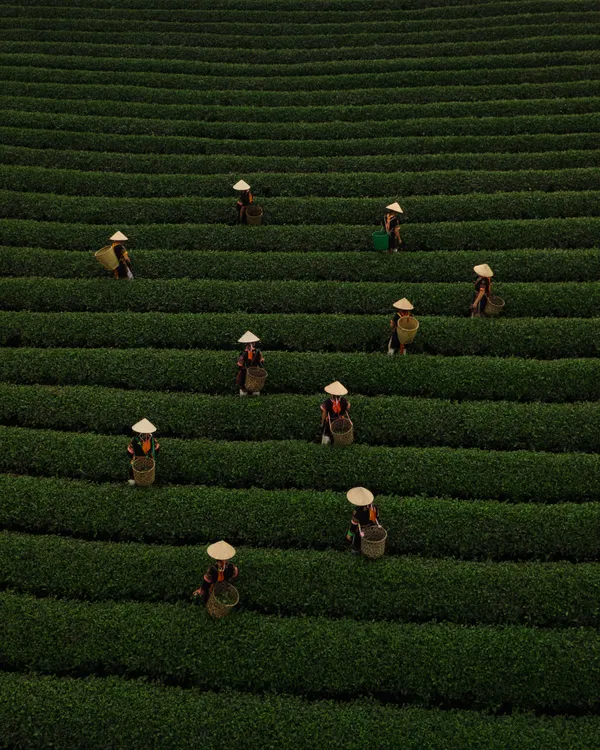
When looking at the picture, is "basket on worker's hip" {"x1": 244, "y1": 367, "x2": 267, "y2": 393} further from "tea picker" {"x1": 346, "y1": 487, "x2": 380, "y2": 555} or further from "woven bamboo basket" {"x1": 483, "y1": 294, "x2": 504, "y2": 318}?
"woven bamboo basket" {"x1": 483, "y1": 294, "x2": 504, "y2": 318}

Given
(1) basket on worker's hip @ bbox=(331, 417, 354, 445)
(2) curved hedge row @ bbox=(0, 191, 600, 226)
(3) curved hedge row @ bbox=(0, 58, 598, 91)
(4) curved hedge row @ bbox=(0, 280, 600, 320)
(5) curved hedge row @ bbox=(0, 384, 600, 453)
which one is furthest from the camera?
(3) curved hedge row @ bbox=(0, 58, 598, 91)

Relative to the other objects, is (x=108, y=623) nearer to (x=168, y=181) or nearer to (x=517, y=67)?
(x=168, y=181)

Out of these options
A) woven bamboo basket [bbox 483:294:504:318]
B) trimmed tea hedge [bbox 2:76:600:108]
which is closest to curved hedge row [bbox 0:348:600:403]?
woven bamboo basket [bbox 483:294:504:318]

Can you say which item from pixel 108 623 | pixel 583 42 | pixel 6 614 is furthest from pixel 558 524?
pixel 583 42

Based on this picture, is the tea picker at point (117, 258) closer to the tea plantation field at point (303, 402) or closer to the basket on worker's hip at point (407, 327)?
the tea plantation field at point (303, 402)

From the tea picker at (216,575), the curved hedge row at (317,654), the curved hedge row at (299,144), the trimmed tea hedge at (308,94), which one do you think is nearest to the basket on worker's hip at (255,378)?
the tea picker at (216,575)

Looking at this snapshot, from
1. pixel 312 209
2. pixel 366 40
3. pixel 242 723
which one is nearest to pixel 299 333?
pixel 312 209
